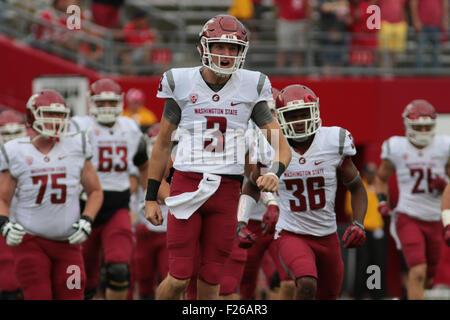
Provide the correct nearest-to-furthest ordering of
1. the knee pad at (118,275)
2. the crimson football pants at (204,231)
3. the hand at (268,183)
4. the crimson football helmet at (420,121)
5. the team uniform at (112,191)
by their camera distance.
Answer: the hand at (268,183)
the crimson football pants at (204,231)
the knee pad at (118,275)
the team uniform at (112,191)
the crimson football helmet at (420,121)

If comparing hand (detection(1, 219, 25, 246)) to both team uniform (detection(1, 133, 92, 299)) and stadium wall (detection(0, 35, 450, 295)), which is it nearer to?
team uniform (detection(1, 133, 92, 299))

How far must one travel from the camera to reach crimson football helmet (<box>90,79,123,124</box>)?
8914 mm

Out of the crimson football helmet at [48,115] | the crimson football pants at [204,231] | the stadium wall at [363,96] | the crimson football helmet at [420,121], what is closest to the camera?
the crimson football pants at [204,231]

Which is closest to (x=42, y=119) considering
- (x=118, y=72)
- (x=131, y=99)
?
(x=131, y=99)

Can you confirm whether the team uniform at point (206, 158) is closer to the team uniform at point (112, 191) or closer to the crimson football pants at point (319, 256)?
the crimson football pants at point (319, 256)

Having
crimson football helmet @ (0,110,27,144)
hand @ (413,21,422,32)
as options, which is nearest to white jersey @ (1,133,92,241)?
crimson football helmet @ (0,110,27,144)

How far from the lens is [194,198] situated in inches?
247

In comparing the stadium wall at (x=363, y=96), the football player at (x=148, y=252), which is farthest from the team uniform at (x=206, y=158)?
the stadium wall at (x=363, y=96)

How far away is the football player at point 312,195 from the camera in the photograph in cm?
698

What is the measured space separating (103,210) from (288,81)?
16.9 feet

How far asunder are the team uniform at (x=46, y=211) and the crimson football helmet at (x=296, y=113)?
5.41 ft

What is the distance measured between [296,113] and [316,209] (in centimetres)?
73

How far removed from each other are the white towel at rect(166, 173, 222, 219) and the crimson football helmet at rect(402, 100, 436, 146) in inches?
132

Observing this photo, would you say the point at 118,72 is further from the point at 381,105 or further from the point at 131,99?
the point at 381,105
